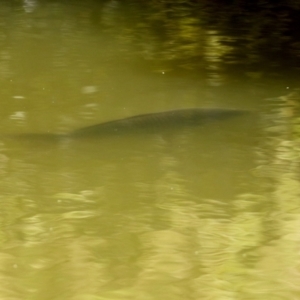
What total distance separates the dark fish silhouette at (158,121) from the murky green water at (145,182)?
43 mm

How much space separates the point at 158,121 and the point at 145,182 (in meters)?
0.53

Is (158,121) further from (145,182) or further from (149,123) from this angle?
(145,182)

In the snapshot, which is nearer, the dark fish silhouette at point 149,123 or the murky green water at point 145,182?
the murky green water at point 145,182

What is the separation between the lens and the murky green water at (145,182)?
173 cm

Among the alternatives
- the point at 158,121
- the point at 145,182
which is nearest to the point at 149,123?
Answer: the point at 158,121

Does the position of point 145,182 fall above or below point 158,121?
below

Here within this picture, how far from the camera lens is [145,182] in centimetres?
226

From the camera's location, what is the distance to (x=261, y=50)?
13.6 ft

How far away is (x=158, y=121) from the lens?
2.72 m

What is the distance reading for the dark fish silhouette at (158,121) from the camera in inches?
104

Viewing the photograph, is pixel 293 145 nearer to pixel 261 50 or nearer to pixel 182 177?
pixel 182 177

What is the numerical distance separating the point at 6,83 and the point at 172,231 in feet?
5.78

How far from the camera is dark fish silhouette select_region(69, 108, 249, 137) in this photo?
8.65ft

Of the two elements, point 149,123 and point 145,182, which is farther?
point 149,123
